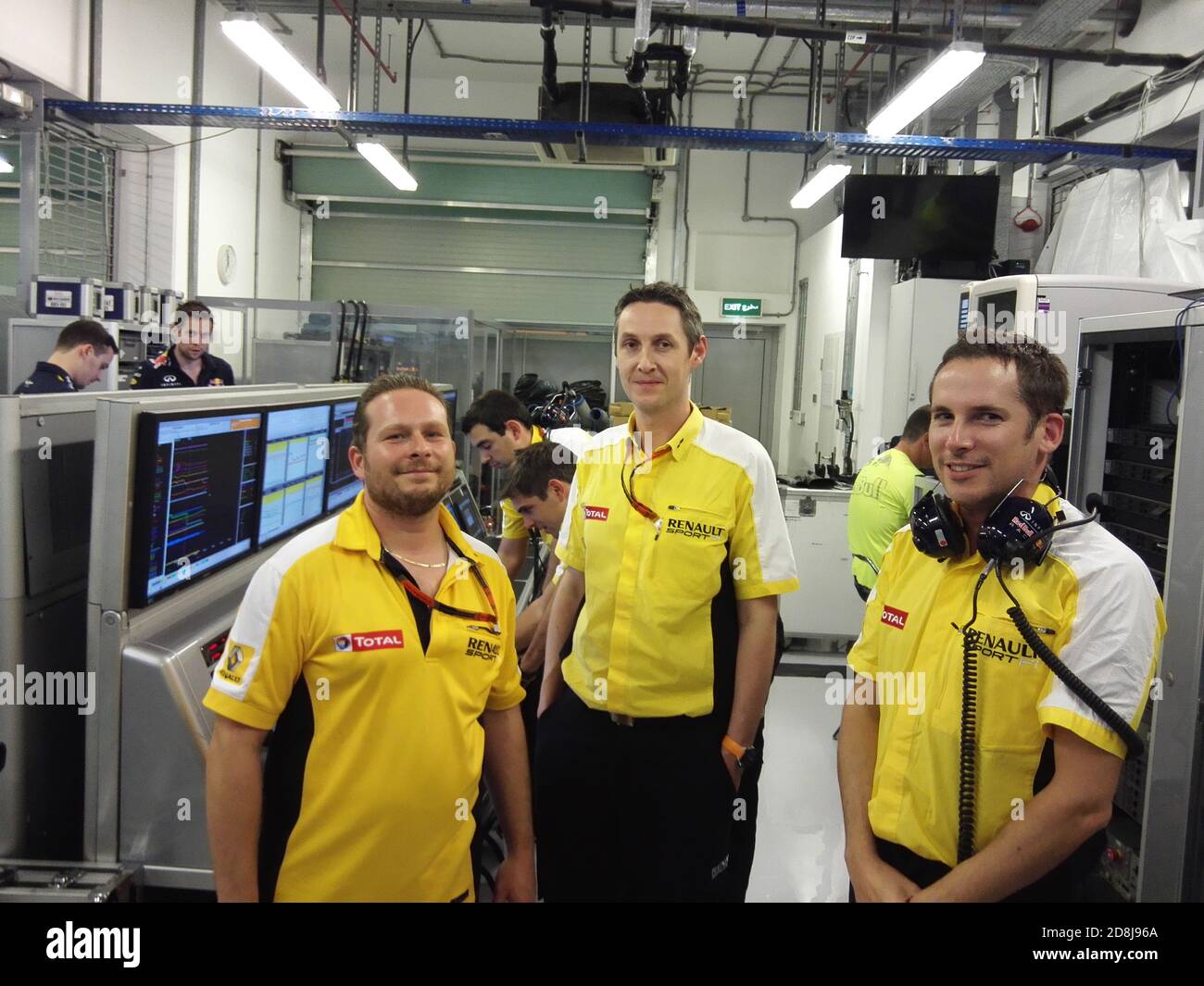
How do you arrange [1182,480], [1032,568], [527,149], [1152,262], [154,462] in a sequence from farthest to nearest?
1. [527,149]
2. [1152,262]
3. [1182,480]
4. [154,462]
5. [1032,568]

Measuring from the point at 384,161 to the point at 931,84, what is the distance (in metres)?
3.95

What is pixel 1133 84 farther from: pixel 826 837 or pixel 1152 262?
pixel 826 837

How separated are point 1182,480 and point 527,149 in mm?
8232

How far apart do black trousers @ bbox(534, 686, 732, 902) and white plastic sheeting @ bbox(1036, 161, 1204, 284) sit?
3.97 metres

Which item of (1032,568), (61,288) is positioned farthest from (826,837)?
(61,288)

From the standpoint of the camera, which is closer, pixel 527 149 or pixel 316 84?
pixel 316 84

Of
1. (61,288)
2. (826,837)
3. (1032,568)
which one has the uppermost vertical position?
(61,288)

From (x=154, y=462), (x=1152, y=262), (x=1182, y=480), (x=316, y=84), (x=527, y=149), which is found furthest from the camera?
(x=527, y=149)

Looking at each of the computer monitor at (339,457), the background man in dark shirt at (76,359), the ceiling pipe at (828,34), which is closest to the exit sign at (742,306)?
the ceiling pipe at (828,34)

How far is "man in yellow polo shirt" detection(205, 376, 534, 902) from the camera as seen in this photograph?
1.33 m

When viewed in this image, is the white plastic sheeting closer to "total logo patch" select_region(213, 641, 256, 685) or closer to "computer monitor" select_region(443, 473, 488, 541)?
"computer monitor" select_region(443, 473, 488, 541)

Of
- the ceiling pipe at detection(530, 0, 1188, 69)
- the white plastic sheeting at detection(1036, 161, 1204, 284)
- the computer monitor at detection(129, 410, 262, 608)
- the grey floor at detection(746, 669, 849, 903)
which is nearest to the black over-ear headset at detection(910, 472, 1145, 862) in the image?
the computer monitor at detection(129, 410, 262, 608)

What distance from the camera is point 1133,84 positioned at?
519 cm

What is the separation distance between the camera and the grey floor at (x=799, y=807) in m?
3.04
